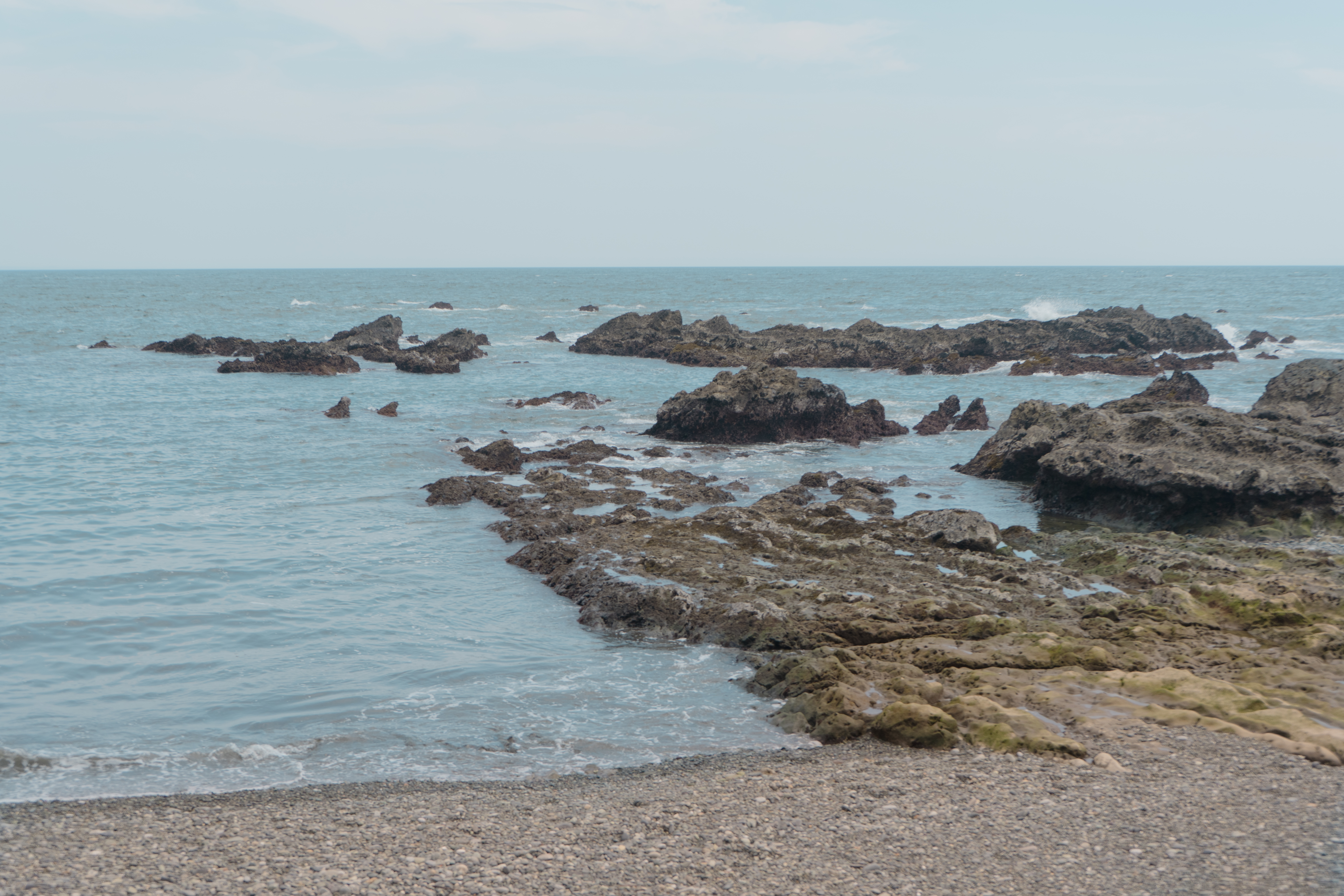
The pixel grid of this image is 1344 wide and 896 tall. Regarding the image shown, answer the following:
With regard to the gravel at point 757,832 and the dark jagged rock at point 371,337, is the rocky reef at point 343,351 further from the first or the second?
the gravel at point 757,832

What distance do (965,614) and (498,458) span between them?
14.3 metres

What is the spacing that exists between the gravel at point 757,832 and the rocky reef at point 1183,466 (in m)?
10.4

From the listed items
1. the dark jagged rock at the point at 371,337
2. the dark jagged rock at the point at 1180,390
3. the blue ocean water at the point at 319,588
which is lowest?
the blue ocean water at the point at 319,588

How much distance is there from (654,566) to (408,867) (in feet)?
27.3

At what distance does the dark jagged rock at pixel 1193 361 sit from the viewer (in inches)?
1845

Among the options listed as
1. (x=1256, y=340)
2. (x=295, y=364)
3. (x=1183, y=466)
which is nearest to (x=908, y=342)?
(x=1256, y=340)

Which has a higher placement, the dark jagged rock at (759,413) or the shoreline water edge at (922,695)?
the dark jagged rock at (759,413)

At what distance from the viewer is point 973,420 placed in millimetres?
31422

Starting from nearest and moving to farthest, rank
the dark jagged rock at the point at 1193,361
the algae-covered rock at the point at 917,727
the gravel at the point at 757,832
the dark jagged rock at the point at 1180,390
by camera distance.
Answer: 1. the gravel at the point at 757,832
2. the algae-covered rock at the point at 917,727
3. the dark jagged rock at the point at 1180,390
4. the dark jagged rock at the point at 1193,361

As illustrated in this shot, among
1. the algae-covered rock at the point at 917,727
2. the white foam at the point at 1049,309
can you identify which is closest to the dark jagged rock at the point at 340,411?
the algae-covered rock at the point at 917,727

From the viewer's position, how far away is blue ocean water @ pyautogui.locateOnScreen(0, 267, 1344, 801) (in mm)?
10125

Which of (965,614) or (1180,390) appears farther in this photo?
(1180,390)

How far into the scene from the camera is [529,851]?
24.3ft

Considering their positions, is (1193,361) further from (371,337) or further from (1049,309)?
(371,337)
